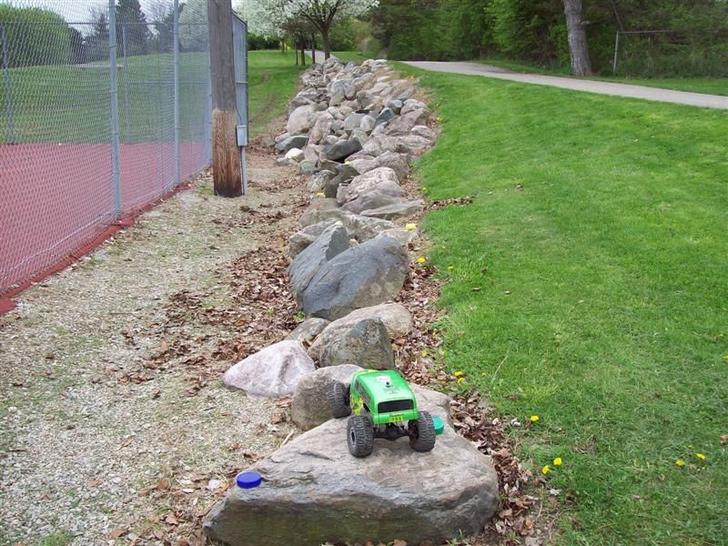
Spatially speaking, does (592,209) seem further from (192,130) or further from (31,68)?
(192,130)

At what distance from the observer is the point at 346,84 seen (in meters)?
21.9

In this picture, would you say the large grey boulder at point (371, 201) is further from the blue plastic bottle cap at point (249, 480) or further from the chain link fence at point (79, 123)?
the blue plastic bottle cap at point (249, 480)

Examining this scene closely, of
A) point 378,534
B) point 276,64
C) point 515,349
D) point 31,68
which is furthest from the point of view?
point 276,64

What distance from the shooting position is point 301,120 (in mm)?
19766

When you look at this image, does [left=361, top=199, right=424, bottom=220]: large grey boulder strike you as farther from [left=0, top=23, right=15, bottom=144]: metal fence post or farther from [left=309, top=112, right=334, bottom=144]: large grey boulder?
[left=309, top=112, right=334, bottom=144]: large grey boulder

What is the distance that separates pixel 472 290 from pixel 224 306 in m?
2.33

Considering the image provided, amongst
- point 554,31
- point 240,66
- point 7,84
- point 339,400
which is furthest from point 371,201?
point 554,31

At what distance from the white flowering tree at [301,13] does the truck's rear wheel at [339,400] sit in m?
27.3

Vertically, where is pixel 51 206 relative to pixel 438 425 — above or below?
above

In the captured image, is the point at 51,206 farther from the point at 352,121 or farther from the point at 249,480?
the point at 352,121

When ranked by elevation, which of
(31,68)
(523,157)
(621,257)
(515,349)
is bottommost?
(515,349)

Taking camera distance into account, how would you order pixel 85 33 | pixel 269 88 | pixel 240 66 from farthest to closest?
pixel 269 88 < pixel 240 66 < pixel 85 33

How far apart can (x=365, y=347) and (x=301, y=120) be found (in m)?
15.6

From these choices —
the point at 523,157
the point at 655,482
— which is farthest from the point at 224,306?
the point at 523,157
